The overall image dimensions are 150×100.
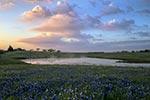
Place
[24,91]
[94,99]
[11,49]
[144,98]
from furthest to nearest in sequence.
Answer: [11,49], [24,91], [144,98], [94,99]

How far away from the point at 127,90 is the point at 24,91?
3670mm

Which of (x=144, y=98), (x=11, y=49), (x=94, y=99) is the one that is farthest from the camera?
(x=11, y=49)

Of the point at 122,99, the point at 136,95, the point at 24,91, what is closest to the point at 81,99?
the point at 122,99

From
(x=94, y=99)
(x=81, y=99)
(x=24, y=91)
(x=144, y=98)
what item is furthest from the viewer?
(x=24, y=91)

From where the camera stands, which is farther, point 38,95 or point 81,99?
point 38,95

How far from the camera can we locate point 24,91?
10.2 meters

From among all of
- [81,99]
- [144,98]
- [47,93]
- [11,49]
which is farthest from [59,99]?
[11,49]

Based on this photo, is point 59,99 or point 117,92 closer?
point 59,99

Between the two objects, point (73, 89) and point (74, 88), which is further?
point (74, 88)

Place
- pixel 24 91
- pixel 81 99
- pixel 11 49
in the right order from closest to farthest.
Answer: pixel 81 99 → pixel 24 91 → pixel 11 49

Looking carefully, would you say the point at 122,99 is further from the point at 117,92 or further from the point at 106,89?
the point at 106,89

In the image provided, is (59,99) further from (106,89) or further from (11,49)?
(11,49)

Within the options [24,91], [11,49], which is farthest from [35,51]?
[24,91]

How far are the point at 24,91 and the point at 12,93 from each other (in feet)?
2.48
